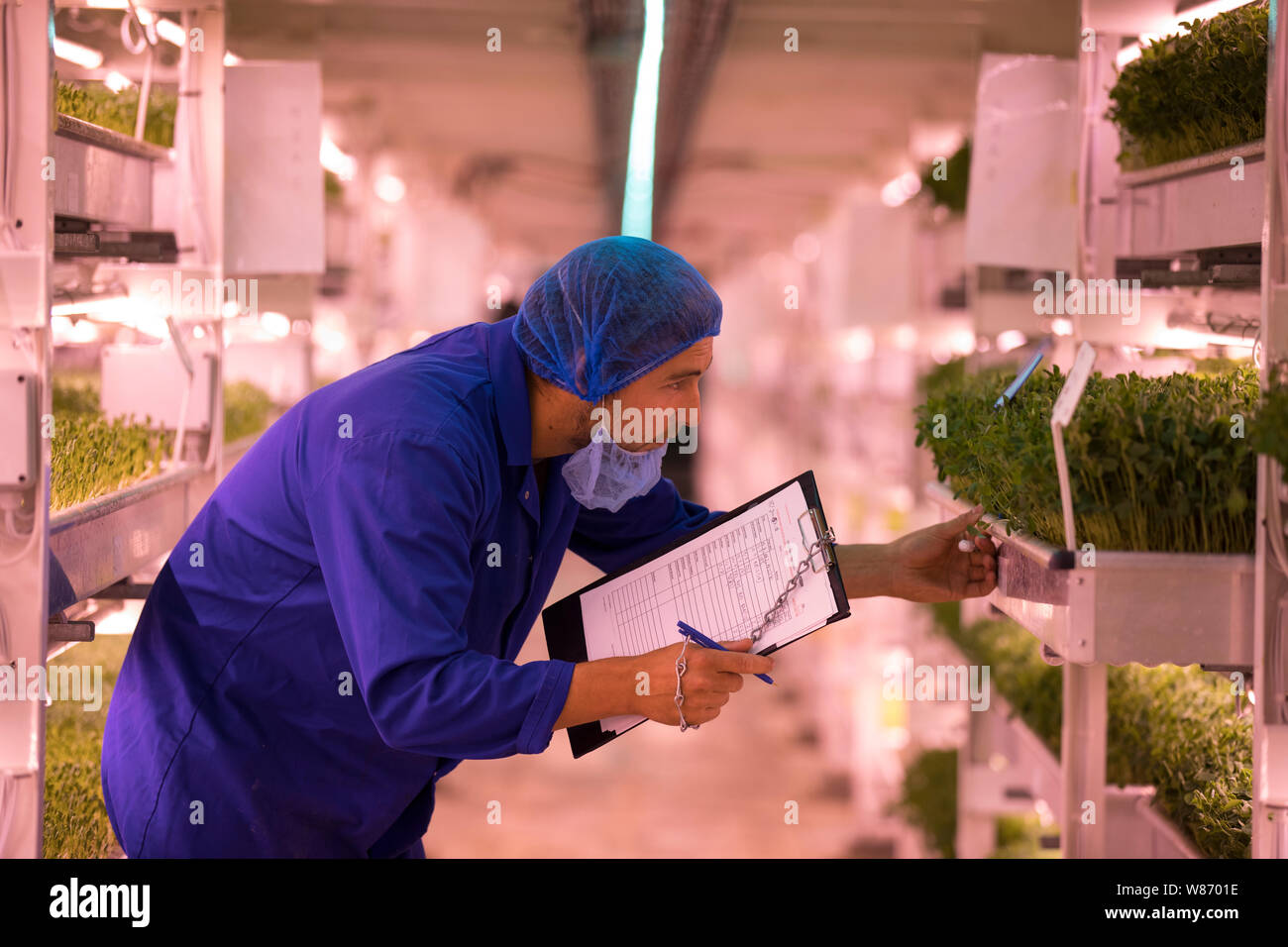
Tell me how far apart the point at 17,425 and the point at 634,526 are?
1.00 metres

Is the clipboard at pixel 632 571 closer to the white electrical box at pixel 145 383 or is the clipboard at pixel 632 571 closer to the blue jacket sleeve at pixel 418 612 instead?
the blue jacket sleeve at pixel 418 612

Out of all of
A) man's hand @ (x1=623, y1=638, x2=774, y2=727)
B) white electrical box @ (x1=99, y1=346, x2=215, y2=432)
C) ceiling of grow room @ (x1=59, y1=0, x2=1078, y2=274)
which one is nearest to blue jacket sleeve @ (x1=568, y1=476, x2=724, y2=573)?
man's hand @ (x1=623, y1=638, x2=774, y2=727)

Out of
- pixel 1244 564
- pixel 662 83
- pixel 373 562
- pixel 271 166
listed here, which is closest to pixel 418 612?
pixel 373 562

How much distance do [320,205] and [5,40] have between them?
1309mm

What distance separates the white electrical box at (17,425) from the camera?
1797 mm

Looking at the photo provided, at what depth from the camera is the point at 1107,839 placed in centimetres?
249

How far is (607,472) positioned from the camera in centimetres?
191

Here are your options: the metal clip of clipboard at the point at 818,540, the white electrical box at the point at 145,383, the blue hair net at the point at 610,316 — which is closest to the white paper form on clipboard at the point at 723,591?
the metal clip of clipboard at the point at 818,540

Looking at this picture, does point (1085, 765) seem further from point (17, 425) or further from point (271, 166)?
point (271, 166)

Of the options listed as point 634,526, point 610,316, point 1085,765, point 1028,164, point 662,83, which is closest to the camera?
point 610,316

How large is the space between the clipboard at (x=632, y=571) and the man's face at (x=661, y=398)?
177mm

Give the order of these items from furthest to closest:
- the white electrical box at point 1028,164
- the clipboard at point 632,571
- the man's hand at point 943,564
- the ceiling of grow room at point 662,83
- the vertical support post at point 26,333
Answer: the ceiling of grow room at point 662,83 < the white electrical box at point 1028,164 < the man's hand at point 943,564 < the vertical support post at point 26,333 < the clipboard at point 632,571
